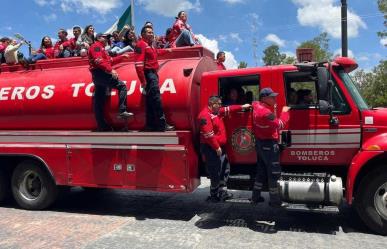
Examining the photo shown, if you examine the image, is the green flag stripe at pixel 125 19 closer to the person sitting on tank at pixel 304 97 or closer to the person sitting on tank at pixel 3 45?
the person sitting on tank at pixel 3 45

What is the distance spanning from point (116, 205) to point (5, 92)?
3.16 m

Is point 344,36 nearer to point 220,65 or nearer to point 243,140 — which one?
point 220,65

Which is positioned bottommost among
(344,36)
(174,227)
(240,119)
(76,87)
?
(174,227)

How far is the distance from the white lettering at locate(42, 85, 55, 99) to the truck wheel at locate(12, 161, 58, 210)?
4.21 feet

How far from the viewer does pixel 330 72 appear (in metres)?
6.62

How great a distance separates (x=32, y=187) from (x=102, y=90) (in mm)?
2457

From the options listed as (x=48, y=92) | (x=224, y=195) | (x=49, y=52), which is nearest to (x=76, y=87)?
(x=48, y=92)

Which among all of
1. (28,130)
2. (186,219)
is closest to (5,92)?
(28,130)

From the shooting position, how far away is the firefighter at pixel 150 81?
23.8 feet

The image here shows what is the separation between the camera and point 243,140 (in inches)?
281

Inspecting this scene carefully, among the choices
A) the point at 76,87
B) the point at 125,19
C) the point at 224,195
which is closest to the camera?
the point at 224,195

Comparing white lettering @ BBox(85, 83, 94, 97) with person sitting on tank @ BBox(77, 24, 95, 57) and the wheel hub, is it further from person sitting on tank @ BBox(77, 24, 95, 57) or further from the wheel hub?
the wheel hub

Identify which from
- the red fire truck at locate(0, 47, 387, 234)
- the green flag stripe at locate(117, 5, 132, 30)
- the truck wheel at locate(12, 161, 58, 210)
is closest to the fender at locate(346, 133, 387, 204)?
the red fire truck at locate(0, 47, 387, 234)

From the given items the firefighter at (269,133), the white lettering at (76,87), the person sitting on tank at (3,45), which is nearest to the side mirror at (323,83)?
the firefighter at (269,133)
